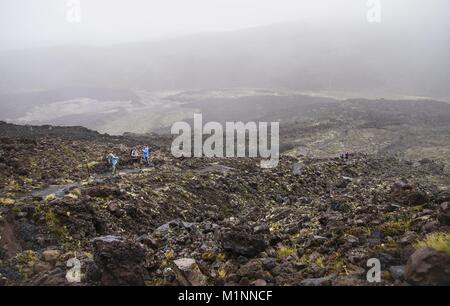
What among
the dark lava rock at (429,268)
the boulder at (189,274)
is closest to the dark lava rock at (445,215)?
the dark lava rock at (429,268)

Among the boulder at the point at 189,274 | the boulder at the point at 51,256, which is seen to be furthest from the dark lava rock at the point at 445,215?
the boulder at the point at 51,256

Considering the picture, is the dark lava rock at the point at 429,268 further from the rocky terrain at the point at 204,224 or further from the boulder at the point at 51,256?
the boulder at the point at 51,256

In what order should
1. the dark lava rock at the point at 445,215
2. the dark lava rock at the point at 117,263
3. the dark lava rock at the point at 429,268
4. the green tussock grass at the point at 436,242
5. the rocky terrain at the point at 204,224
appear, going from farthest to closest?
the dark lava rock at the point at 445,215 → the rocky terrain at the point at 204,224 → the dark lava rock at the point at 117,263 → the green tussock grass at the point at 436,242 → the dark lava rock at the point at 429,268

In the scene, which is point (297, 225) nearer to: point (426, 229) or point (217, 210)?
point (426, 229)

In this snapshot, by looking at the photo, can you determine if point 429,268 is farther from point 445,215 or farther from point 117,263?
point 117,263

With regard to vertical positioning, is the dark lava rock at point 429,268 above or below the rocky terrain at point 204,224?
above

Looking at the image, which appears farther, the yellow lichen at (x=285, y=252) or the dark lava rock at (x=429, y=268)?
the yellow lichen at (x=285, y=252)

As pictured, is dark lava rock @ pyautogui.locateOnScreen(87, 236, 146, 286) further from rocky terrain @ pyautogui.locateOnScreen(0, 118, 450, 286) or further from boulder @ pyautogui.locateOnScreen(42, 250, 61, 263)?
boulder @ pyautogui.locateOnScreen(42, 250, 61, 263)

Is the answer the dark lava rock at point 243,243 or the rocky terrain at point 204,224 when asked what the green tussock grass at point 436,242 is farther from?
the dark lava rock at point 243,243

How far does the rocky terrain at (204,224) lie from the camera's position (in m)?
7.18

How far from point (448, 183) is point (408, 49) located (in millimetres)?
83050

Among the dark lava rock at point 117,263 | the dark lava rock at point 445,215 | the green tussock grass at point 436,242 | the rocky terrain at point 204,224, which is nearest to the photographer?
the green tussock grass at point 436,242

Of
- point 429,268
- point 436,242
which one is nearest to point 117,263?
point 429,268

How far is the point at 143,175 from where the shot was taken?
17.3m
